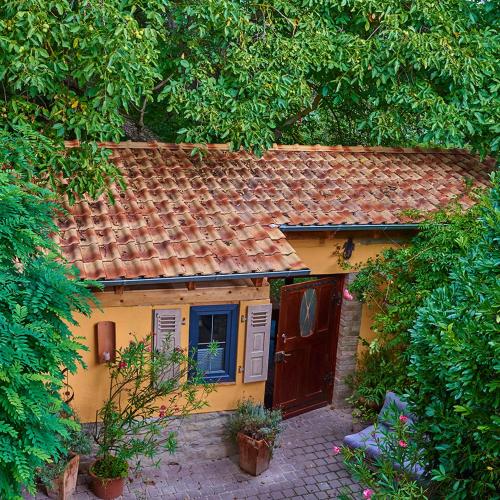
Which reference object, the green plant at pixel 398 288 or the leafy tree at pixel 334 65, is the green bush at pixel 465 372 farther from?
the leafy tree at pixel 334 65

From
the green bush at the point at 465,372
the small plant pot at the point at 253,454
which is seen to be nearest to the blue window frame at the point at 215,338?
the small plant pot at the point at 253,454

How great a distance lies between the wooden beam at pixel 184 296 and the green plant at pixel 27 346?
2488 mm

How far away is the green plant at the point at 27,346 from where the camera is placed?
4.76m

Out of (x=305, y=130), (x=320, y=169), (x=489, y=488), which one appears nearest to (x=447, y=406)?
(x=489, y=488)

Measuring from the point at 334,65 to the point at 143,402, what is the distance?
5.93m

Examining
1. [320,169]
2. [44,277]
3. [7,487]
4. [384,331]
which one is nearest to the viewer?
[7,487]

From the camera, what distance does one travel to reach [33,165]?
7410 millimetres

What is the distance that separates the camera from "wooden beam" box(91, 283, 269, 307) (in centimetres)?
802

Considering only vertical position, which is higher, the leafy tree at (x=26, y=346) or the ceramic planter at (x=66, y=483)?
the leafy tree at (x=26, y=346)

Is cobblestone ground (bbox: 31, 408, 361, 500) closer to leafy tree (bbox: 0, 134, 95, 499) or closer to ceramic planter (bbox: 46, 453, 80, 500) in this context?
ceramic planter (bbox: 46, 453, 80, 500)

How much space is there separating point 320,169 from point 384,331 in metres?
2.86

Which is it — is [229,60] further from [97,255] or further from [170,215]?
[97,255]

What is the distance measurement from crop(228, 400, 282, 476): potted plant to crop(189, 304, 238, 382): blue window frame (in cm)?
53

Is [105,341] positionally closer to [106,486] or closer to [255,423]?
[106,486]
